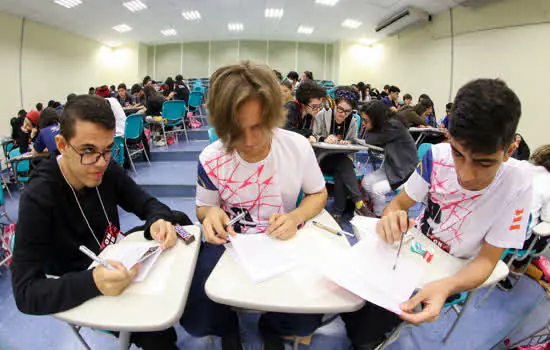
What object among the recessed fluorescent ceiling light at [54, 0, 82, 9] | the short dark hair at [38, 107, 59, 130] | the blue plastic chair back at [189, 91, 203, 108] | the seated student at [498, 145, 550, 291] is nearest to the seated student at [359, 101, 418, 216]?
the seated student at [498, 145, 550, 291]

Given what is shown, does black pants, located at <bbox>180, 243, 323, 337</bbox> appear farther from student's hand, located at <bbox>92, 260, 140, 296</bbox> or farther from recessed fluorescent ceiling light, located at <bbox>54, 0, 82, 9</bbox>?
recessed fluorescent ceiling light, located at <bbox>54, 0, 82, 9</bbox>

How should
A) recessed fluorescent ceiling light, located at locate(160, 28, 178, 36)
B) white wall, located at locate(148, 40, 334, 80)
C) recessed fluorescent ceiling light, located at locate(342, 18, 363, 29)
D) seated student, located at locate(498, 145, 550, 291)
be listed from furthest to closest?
white wall, located at locate(148, 40, 334, 80)
recessed fluorescent ceiling light, located at locate(160, 28, 178, 36)
recessed fluorescent ceiling light, located at locate(342, 18, 363, 29)
seated student, located at locate(498, 145, 550, 291)

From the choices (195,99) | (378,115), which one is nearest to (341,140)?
(378,115)

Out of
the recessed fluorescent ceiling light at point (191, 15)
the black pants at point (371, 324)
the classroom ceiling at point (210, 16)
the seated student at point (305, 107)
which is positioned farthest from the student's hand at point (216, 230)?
the recessed fluorescent ceiling light at point (191, 15)

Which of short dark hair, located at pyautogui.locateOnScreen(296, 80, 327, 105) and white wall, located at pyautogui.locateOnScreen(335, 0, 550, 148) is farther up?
white wall, located at pyautogui.locateOnScreen(335, 0, 550, 148)

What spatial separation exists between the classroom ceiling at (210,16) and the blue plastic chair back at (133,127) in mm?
6072

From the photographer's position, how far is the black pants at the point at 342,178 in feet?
8.50

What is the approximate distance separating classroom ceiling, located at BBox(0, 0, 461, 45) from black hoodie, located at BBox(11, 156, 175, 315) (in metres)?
8.81

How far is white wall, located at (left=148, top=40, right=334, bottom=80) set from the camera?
46.1 feet

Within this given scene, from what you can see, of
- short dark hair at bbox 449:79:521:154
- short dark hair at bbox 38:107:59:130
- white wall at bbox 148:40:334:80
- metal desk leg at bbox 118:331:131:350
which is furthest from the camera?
white wall at bbox 148:40:334:80

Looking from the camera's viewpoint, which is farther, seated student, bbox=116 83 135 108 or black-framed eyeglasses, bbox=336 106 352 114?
seated student, bbox=116 83 135 108

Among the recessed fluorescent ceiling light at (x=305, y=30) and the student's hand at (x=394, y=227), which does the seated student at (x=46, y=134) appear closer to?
the student's hand at (x=394, y=227)

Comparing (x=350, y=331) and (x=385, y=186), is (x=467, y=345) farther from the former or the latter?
(x=385, y=186)

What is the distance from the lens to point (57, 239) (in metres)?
0.98
